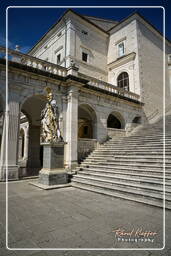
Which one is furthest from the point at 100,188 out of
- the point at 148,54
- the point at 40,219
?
the point at 148,54

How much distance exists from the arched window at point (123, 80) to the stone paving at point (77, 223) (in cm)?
1663

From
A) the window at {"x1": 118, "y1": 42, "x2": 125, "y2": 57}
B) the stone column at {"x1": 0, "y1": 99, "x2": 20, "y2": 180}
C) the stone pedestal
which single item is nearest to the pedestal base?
the stone pedestal

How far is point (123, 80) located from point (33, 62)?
12.4 metres

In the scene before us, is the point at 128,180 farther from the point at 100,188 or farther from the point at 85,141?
the point at 85,141

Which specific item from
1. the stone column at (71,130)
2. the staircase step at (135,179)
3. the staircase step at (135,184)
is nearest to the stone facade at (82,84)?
the stone column at (71,130)

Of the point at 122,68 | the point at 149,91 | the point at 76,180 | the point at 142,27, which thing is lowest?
the point at 76,180

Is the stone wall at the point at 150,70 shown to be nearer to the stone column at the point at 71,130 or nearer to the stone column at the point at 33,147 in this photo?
the stone column at the point at 71,130

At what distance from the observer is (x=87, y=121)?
20.4 m

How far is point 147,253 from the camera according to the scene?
2.59 m

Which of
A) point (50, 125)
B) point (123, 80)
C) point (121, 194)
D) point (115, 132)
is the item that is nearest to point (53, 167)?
point (50, 125)

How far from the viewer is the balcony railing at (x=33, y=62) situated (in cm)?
1004

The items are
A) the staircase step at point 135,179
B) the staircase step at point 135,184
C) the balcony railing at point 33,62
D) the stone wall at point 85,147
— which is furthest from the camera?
the stone wall at point 85,147

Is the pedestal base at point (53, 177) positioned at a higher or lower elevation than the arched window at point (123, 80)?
lower

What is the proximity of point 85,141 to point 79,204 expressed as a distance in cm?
820
